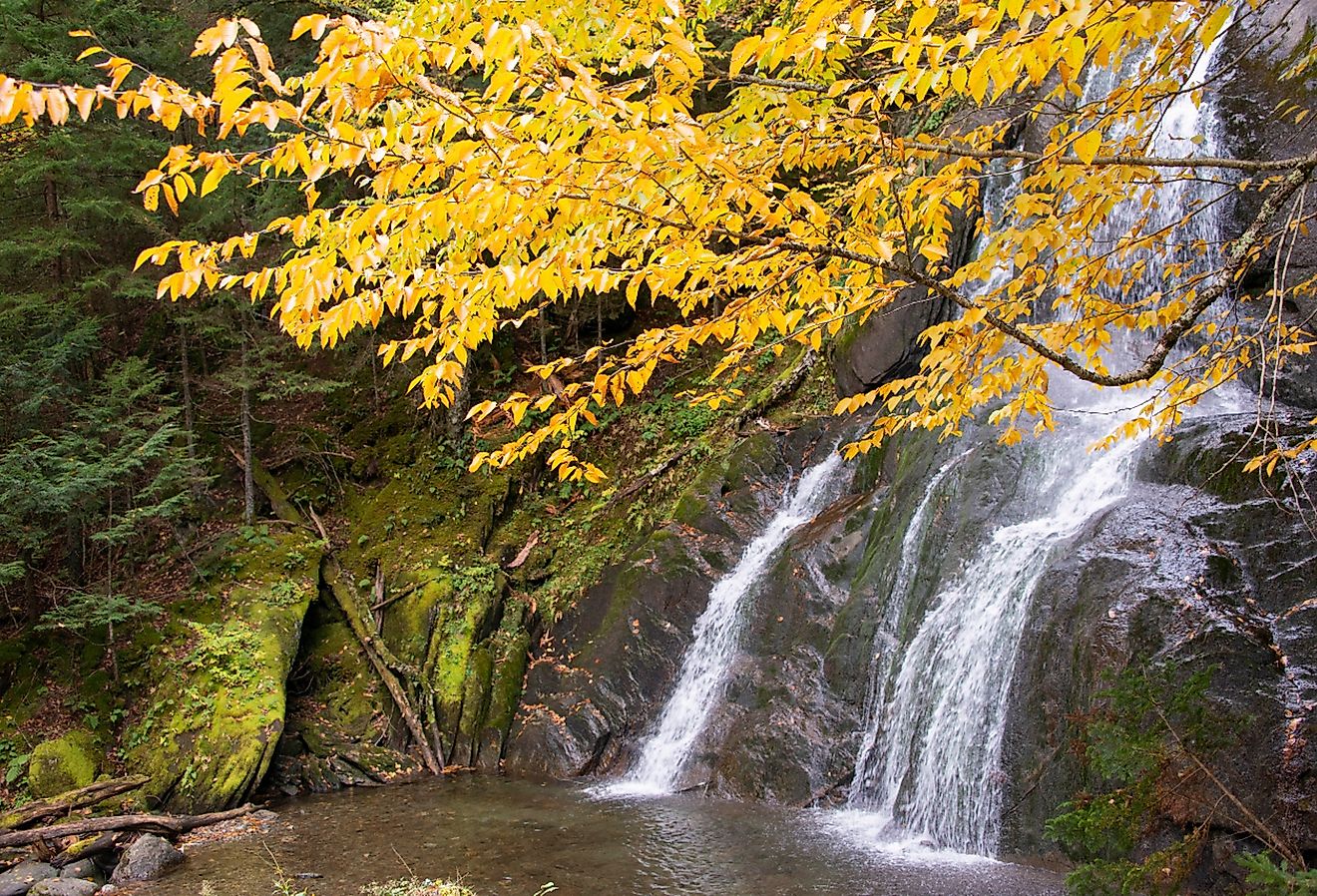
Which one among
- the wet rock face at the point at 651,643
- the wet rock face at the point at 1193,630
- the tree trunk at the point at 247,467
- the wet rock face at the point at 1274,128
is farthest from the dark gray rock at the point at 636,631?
the wet rock face at the point at 1274,128

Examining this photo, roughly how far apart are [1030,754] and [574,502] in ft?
27.3

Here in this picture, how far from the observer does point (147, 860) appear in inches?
277

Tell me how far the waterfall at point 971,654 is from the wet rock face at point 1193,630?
0.88ft

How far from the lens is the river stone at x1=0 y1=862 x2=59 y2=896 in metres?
6.52

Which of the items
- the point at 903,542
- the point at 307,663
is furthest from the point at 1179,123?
the point at 307,663

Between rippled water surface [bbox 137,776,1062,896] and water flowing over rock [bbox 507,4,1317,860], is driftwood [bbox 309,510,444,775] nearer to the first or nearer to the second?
water flowing over rock [bbox 507,4,1317,860]

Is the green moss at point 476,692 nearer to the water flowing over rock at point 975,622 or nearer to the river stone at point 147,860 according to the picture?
the water flowing over rock at point 975,622

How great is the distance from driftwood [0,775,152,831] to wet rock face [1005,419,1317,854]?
798 cm

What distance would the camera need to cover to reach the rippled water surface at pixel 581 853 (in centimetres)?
575

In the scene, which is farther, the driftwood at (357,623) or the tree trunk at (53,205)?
the tree trunk at (53,205)

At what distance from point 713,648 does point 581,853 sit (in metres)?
A: 3.44

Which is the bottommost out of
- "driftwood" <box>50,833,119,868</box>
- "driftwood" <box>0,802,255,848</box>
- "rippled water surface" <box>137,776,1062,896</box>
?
"driftwood" <box>50,833,119,868</box>

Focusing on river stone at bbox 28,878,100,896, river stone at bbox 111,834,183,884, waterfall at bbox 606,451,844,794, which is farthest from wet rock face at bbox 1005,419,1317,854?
river stone at bbox 28,878,100,896

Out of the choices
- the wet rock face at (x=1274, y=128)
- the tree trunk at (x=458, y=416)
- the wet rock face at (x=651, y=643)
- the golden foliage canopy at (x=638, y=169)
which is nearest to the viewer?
the golden foliage canopy at (x=638, y=169)
